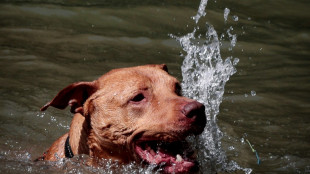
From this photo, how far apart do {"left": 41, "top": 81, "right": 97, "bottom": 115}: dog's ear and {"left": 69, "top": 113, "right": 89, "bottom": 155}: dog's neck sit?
132 mm

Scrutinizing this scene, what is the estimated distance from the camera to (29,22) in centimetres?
1125

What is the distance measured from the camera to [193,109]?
5.09 m

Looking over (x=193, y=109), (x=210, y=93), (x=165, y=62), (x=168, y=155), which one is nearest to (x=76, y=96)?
(x=168, y=155)

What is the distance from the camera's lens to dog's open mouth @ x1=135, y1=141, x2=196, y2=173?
521cm

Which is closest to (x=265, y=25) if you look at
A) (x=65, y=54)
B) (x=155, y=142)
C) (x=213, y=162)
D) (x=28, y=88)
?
(x=65, y=54)

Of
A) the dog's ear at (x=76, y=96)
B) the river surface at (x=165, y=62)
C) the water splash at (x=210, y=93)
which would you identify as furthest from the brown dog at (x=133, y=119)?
the water splash at (x=210, y=93)

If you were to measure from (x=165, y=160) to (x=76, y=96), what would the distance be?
1.22 m

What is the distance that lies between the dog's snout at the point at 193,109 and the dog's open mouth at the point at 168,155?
447mm

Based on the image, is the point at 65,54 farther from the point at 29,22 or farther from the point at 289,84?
the point at 289,84

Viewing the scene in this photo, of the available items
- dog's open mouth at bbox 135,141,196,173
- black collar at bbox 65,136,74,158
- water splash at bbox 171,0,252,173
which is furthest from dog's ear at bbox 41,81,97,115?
water splash at bbox 171,0,252,173

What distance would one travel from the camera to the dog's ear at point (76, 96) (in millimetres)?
5801

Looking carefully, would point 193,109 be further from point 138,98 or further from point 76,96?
point 76,96

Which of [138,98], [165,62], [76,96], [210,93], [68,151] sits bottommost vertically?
[165,62]

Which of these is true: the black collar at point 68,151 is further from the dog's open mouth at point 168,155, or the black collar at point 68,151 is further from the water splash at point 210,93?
the water splash at point 210,93
